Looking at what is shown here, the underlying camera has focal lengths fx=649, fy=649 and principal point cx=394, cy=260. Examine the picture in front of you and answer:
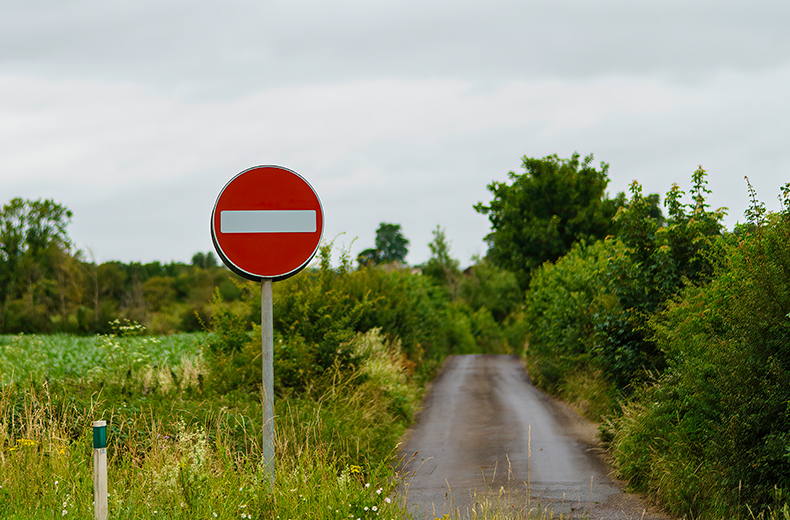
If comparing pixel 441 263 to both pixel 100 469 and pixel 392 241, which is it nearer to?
pixel 392 241

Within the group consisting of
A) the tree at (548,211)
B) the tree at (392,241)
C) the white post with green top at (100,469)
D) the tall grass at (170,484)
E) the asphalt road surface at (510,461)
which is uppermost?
the tree at (392,241)

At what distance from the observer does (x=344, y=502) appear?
190 inches

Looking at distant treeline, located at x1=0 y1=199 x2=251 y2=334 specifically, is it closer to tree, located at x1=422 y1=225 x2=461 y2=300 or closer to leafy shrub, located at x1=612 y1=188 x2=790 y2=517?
A: tree, located at x1=422 y1=225 x2=461 y2=300

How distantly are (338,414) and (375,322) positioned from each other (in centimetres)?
896

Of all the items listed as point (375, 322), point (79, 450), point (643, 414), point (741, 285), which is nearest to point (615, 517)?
point (643, 414)

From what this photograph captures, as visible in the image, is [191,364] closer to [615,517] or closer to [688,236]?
[615,517]

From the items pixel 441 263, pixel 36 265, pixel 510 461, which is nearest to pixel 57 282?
pixel 36 265

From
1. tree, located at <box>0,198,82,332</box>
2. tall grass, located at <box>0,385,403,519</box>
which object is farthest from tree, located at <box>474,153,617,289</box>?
tree, located at <box>0,198,82,332</box>

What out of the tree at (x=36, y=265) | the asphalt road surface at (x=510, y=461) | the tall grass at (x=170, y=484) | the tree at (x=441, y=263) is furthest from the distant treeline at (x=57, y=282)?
the tall grass at (x=170, y=484)

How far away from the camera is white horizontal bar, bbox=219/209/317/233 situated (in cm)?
496

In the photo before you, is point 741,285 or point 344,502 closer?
point 344,502

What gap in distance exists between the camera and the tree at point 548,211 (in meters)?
29.5

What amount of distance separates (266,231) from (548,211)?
2700cm

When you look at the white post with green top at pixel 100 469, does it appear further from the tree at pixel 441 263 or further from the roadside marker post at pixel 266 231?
the tree at pixel 441 263
